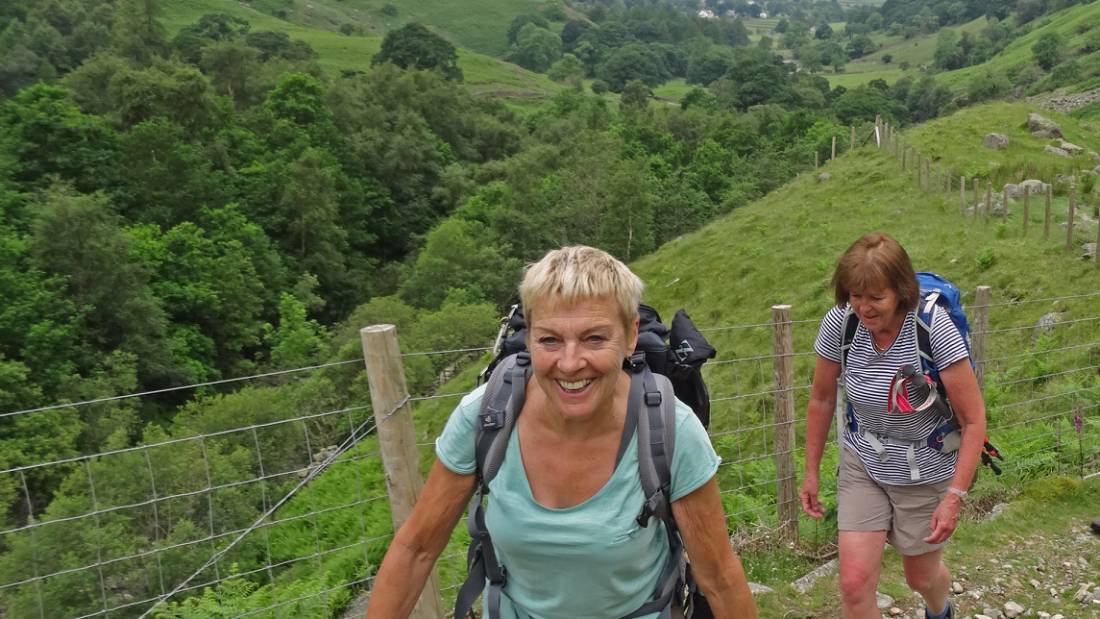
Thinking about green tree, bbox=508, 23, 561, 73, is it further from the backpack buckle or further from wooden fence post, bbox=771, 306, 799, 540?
the backpack buckle

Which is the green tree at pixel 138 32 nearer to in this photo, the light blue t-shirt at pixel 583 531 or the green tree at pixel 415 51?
the green tree at pixel 415 51

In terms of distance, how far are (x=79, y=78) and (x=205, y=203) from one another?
14294 millimetres

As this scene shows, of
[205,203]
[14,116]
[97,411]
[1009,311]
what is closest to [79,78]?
[14,116]

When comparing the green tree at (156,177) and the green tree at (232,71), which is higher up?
the green tree at (232,71)

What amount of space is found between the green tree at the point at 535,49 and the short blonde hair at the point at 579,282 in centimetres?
12966

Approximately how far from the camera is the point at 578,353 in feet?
6.77

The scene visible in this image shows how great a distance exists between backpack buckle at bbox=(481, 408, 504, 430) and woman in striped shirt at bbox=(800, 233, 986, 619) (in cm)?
166

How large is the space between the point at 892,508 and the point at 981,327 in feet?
11.1

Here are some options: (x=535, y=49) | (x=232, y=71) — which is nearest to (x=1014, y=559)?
(x=232, y=71)

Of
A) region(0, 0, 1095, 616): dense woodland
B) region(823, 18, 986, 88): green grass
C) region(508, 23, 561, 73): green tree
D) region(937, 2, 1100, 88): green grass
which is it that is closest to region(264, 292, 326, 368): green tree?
region(0, 0, 1095, 616): dense woodland

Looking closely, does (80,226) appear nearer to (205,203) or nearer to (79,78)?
(205,203)

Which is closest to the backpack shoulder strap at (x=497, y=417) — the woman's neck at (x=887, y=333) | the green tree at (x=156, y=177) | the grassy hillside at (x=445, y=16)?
the woman's neck at (x=887, y=333)

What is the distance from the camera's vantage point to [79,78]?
1918 inches

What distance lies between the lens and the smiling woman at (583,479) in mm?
2088
